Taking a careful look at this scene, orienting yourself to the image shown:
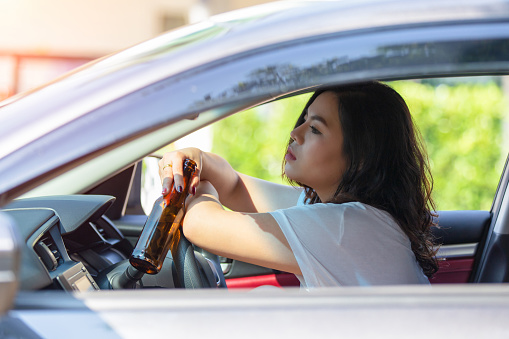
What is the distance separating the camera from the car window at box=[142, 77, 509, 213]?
5.46 metres

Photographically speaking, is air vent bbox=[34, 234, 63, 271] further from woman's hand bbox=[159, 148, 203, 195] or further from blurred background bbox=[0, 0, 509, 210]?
blurred background bbox=[0, 0, 509, 210]

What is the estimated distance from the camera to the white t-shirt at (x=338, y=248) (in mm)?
1391

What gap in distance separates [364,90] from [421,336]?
0.91m

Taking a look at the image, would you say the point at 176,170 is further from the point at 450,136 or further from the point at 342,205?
the point at 450,136

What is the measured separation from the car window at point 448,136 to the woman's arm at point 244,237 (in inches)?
157

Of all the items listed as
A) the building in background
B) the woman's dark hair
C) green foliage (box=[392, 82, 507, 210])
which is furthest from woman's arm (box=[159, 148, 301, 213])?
the building in background

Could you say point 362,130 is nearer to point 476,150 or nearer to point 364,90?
point 364,90

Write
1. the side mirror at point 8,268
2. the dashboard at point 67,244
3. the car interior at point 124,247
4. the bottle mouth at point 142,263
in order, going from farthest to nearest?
the bottle mouth at point 142,263, the car interior at point 124,247, the dashboard at point 67,244, the side mirror at point 8,268

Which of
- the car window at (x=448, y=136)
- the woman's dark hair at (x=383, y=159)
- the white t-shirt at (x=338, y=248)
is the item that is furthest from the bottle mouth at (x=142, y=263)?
the car window at (x=448, y=136)

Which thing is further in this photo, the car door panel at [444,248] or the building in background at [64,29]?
the building in background at [64,29]

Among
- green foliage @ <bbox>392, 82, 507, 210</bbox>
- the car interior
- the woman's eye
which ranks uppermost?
the woman's eye

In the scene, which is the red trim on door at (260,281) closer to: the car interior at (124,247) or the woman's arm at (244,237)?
the car interior at (124,247)

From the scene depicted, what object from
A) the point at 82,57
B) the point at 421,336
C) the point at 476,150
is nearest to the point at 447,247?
the point at 421,336

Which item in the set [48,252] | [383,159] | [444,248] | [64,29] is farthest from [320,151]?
[64,29]
